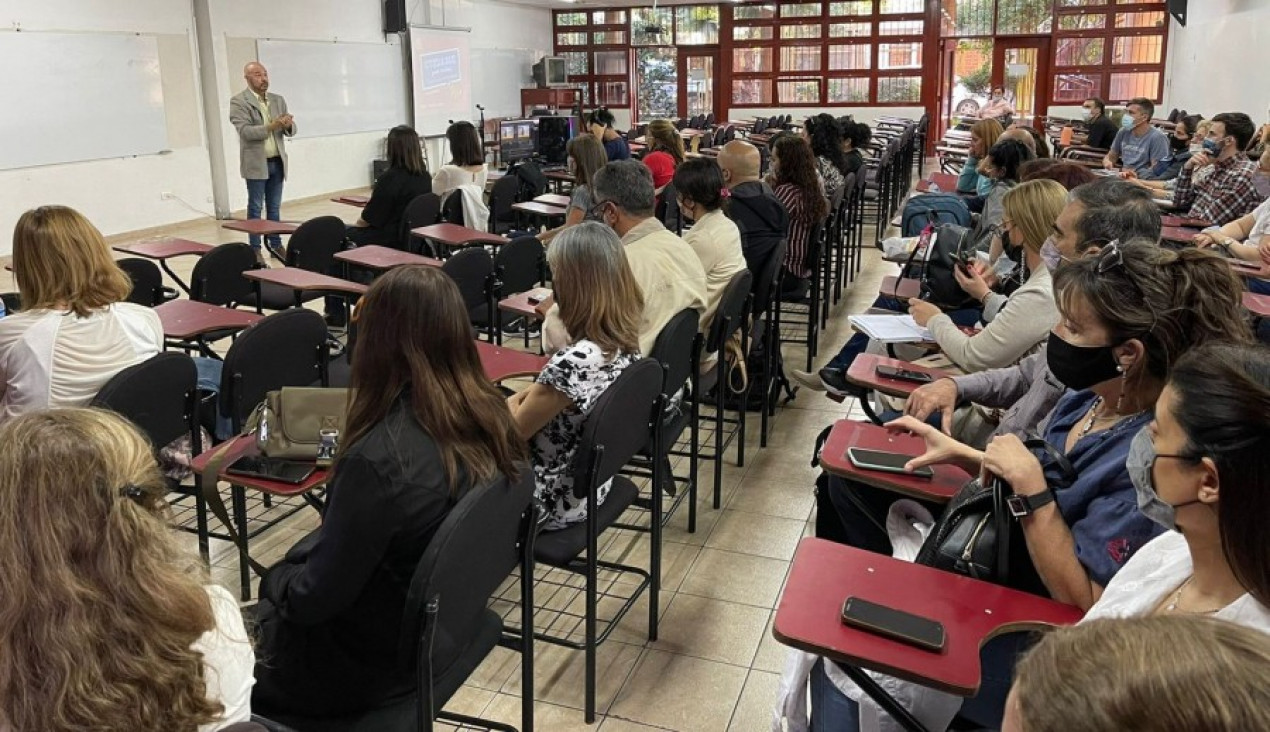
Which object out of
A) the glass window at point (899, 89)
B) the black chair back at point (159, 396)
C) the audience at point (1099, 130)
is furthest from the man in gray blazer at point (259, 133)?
the glass window at point (899, 89)

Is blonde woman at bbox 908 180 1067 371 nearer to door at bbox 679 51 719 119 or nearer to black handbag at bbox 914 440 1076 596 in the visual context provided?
black handbag at bbox 914 440 1076 596

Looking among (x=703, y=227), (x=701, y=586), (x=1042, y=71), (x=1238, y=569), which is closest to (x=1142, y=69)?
(x=1042, y=71)

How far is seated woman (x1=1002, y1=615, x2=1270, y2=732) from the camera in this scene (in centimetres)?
68

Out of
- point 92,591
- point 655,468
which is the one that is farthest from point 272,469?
point 92,591

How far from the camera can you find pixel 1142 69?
53.2 feet

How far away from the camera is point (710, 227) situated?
4.17 m

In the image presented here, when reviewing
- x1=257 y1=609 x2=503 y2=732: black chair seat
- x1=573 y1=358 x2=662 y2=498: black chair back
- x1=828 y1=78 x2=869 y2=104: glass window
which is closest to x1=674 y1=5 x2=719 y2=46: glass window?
x1=828 y1=78 x2=869 y2=104: glass window

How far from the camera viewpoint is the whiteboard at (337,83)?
37.6 feet

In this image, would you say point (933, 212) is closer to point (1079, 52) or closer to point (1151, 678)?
point (1151, 678)

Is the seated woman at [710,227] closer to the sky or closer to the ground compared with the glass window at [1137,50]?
closer to the ground

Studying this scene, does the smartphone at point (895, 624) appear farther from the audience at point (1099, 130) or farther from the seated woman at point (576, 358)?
the audience at point (1099, 130)

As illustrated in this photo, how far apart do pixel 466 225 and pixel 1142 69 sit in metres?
14.6

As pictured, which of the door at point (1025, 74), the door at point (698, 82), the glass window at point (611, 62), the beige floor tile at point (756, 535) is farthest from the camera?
the glass window at point (611, 62)

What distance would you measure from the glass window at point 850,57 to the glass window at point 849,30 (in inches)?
7.0
